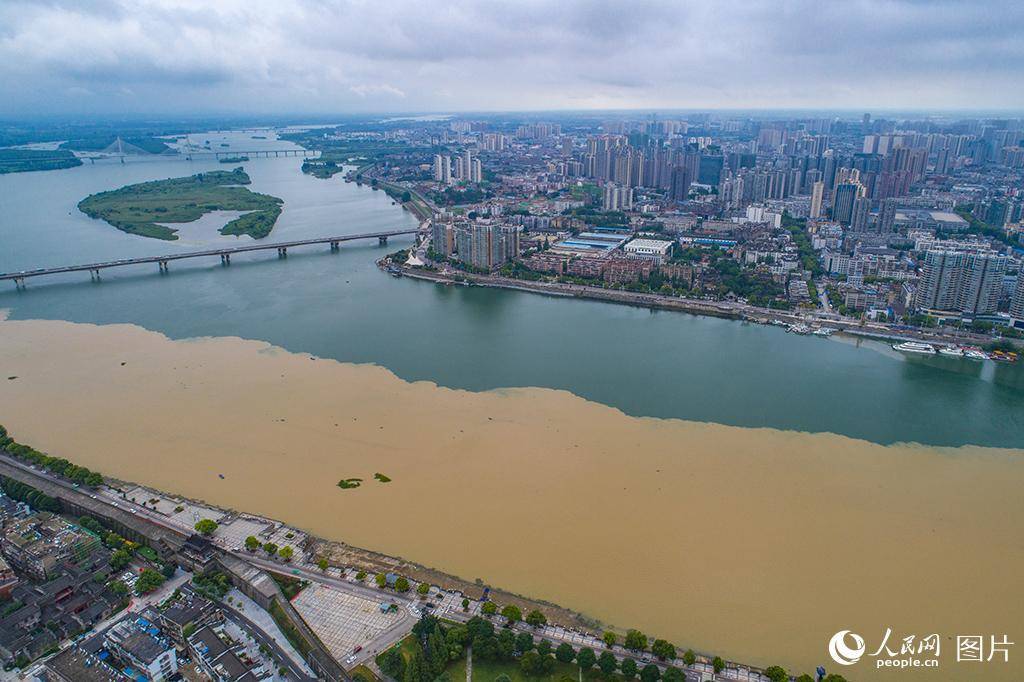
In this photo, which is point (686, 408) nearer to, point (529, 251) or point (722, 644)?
point (722, 644)

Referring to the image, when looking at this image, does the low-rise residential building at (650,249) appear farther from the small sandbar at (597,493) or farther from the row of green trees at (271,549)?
the row of green trees at (271,549)

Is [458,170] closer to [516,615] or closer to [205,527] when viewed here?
[205,527]

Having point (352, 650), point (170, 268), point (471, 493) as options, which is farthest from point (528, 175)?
point (352, 650)

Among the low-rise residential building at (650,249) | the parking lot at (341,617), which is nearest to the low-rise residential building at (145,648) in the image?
the parking lot at (341,617)

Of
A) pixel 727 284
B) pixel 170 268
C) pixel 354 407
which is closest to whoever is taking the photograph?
pixel 354 407

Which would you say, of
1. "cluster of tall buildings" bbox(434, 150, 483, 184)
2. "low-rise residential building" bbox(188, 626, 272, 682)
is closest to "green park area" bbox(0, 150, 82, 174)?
"cluster of tall buildings" bbox(434, 150, 483, 184)

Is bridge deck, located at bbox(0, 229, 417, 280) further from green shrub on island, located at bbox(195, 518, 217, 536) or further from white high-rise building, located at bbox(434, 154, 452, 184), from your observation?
green shrub on island, located at bbox(195, 518, 217, 536)
